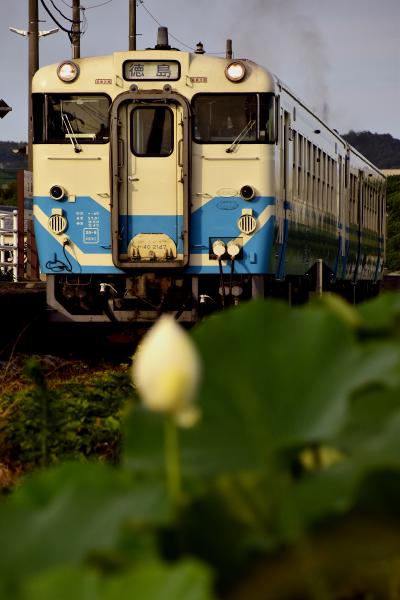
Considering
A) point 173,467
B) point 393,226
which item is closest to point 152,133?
point 173,467

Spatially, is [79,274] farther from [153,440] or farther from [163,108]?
[153,440]

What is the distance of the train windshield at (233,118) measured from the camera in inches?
517

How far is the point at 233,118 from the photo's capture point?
13391 millimetres

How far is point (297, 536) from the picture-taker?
97cm

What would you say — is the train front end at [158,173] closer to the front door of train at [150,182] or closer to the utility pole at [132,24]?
the front door of train at [150,182]

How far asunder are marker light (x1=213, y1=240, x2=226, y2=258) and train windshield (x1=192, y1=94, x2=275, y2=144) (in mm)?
1165

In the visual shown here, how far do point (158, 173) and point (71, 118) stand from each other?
3.87 feet

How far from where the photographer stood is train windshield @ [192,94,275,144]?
13.1 metres

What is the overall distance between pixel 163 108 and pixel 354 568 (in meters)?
12.7

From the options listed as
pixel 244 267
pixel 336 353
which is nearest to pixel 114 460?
pixel 336 353

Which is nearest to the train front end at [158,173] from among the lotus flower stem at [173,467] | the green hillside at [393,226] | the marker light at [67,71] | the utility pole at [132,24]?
the marker light at [67,71]

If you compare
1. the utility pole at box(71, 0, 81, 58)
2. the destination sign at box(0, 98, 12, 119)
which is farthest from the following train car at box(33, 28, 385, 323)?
the utility pole at box(71, 0, 81, 58)

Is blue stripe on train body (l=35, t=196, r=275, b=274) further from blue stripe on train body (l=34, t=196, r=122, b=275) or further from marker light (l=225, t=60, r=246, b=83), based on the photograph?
marker light (l=225, t=60, r=246, b=83)

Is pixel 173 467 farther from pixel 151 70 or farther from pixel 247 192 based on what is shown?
pixel 151 70
